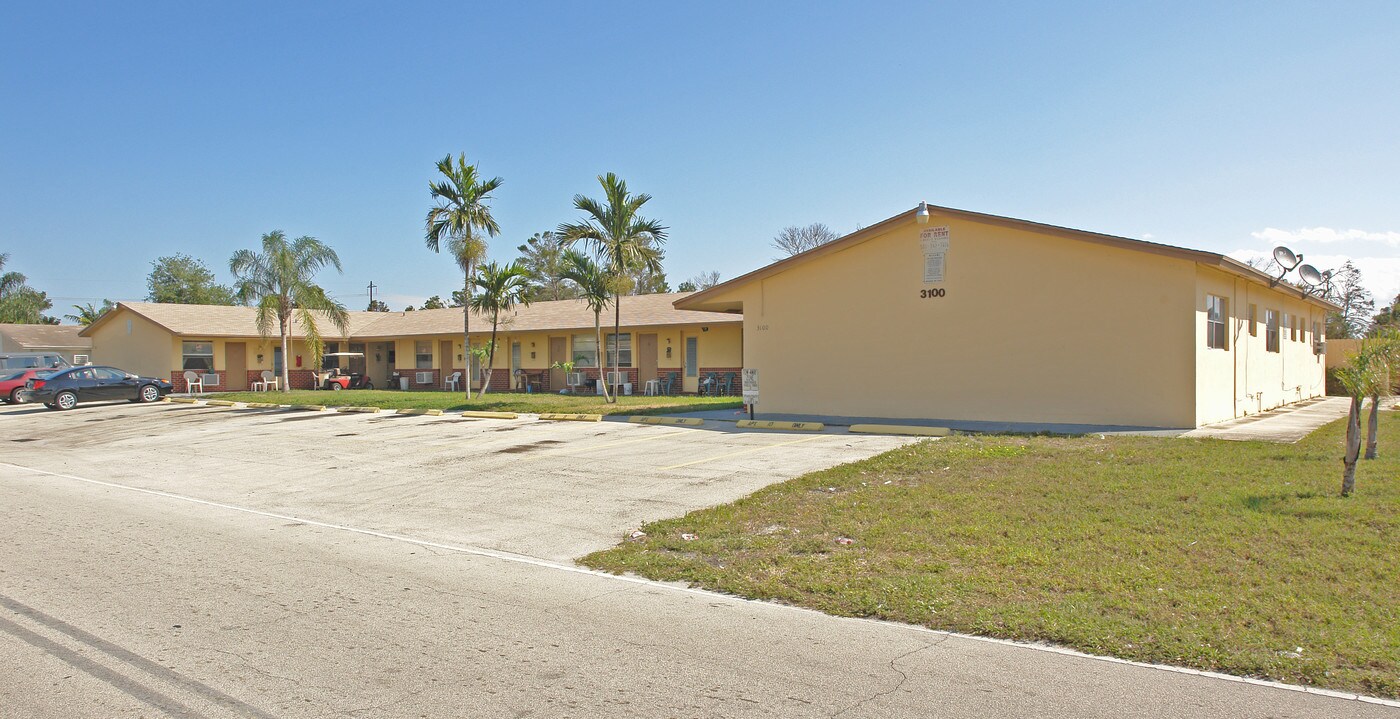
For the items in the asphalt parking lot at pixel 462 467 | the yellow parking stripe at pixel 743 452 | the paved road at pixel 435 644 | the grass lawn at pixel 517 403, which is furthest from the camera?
the grass lawn at pixel 517 403

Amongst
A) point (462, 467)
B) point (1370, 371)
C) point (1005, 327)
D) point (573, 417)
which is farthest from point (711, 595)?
point (573, 417)

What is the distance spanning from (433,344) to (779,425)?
2619 cm

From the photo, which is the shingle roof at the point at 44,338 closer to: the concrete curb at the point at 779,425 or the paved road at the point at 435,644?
the concrete curb at the point at 779,425

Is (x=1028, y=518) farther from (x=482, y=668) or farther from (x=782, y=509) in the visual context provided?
(x=482, y=668)

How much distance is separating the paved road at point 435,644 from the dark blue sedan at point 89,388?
24041 mm

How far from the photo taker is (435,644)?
5.54m

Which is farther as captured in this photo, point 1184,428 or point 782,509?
point 1184,428

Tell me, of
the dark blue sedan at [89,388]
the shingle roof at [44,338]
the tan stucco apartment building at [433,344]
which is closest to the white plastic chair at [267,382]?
the tan stucco apartment building at [433,344]

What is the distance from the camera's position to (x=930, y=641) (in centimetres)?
570

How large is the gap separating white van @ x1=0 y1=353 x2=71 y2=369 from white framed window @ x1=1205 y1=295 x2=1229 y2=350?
43191 millimetres

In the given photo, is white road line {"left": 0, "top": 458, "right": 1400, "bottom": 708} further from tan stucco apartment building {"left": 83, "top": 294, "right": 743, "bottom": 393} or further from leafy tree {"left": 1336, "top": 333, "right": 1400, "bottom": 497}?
tan stucco apartment building {"left": 83, "top": 294, "right": 743, "bottom": 393}

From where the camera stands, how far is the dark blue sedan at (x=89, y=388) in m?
29.8

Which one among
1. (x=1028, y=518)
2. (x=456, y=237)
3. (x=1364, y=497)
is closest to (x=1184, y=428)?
(x=1364, y=497)

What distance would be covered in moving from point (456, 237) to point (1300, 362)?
82.1ft
